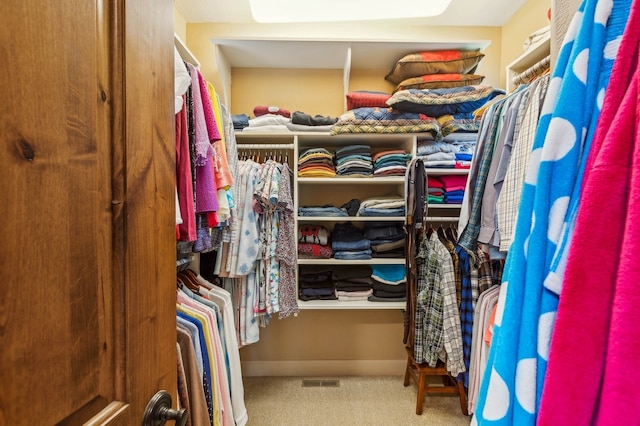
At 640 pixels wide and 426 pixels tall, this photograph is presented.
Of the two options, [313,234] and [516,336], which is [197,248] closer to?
[313,234]

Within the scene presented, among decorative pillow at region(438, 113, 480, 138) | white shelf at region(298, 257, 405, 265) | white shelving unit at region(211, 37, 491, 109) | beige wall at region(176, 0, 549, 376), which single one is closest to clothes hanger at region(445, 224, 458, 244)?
white shelf at region(298, 257, 405, 265)

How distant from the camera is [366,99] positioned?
6.65 feet

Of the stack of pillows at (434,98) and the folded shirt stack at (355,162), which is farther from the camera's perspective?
the folded shirt stack at (355,162)

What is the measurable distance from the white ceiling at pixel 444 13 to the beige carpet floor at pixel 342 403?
8.27 ft

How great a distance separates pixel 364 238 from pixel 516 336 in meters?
1.62

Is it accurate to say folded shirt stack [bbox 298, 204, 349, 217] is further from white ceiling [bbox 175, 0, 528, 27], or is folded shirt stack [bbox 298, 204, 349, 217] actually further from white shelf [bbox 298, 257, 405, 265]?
white ceiling [bbox 175, 0, 528, 27]

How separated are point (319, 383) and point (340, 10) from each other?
2579 millimetres

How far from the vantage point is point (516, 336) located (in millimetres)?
436

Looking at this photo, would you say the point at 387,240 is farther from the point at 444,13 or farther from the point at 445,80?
the point at 444,13

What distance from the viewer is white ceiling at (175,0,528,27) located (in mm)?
1941

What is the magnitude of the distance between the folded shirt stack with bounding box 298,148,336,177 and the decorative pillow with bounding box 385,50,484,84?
777 mm

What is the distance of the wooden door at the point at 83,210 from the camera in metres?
0.33

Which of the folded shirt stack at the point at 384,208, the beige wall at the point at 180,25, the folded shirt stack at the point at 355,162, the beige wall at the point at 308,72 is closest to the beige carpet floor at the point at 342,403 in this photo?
the folded shirt stack at the point at 384,208

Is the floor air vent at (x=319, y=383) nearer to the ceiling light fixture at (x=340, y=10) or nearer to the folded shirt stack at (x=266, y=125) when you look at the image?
the folded shirt stack at (x=266, y=125)
